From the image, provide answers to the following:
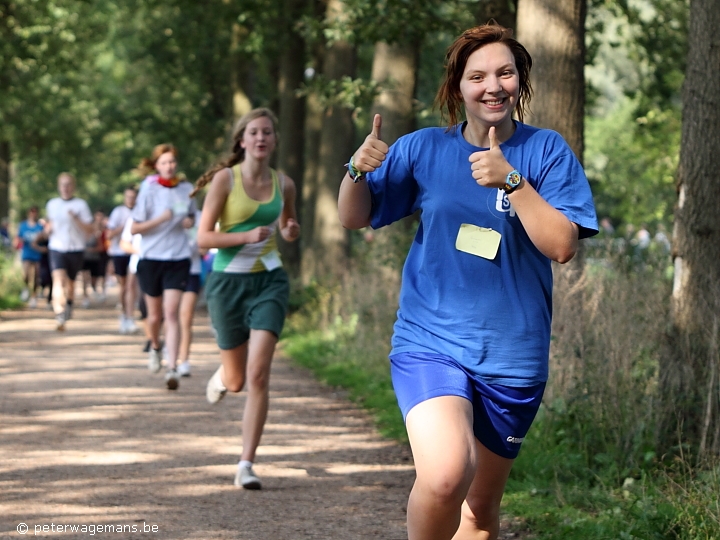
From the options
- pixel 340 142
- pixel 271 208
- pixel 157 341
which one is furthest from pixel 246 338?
pixel 340 142

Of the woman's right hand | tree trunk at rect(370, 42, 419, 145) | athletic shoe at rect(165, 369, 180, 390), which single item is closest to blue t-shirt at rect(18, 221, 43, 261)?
tree trunk at rect(370, 42, 419, 145)

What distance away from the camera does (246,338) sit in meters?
7.39

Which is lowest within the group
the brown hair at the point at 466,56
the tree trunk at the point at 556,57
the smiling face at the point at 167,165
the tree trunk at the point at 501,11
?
the smiling face at the point at 167,165

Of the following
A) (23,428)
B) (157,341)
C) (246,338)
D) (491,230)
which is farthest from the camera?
(157,341)

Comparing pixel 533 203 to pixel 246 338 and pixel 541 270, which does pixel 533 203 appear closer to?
pixel 541 270

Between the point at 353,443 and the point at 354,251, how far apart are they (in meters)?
11.2

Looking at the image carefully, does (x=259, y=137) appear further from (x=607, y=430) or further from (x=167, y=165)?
(x=167, y=165)

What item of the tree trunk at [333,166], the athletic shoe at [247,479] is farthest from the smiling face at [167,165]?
the tree trunk at [333,166]

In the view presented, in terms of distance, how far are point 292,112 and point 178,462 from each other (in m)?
14.5

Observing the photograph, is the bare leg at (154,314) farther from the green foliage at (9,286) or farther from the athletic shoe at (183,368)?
the green foliage at (9,286)

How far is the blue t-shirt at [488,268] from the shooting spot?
4.01 metres

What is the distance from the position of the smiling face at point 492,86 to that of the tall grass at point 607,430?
7.23ft

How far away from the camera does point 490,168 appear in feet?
12.1

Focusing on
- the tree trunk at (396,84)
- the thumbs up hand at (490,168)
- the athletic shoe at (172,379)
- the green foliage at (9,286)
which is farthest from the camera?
the green foliage at (9,286)
